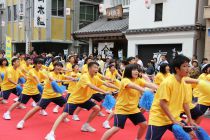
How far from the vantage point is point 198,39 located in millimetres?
15312

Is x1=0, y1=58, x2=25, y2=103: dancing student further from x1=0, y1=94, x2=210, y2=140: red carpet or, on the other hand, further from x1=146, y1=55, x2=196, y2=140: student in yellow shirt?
x1=146, y1=55, x2=196, y2=140: student in yellow shirt

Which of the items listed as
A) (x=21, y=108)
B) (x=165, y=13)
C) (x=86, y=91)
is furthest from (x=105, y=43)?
(x=86, y=91)

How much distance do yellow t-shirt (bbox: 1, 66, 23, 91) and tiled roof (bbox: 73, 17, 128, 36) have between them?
10336mm

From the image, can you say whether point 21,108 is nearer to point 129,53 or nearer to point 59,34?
point 129,53

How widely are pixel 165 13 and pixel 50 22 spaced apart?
12796 millimetres

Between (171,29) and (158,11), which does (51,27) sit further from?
(171,29)

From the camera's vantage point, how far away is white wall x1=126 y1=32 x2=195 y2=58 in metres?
15.3

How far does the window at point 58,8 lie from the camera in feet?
88.2

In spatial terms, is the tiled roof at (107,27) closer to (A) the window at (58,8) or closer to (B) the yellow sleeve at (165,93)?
(A) the window at (58,8)

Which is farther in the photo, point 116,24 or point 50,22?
point 50,22

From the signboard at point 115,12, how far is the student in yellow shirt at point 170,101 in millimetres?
16559

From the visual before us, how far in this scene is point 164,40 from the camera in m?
16.2

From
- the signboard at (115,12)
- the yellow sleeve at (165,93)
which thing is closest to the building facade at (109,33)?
the signboard at (115,12)

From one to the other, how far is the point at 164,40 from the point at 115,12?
5.63 meters
